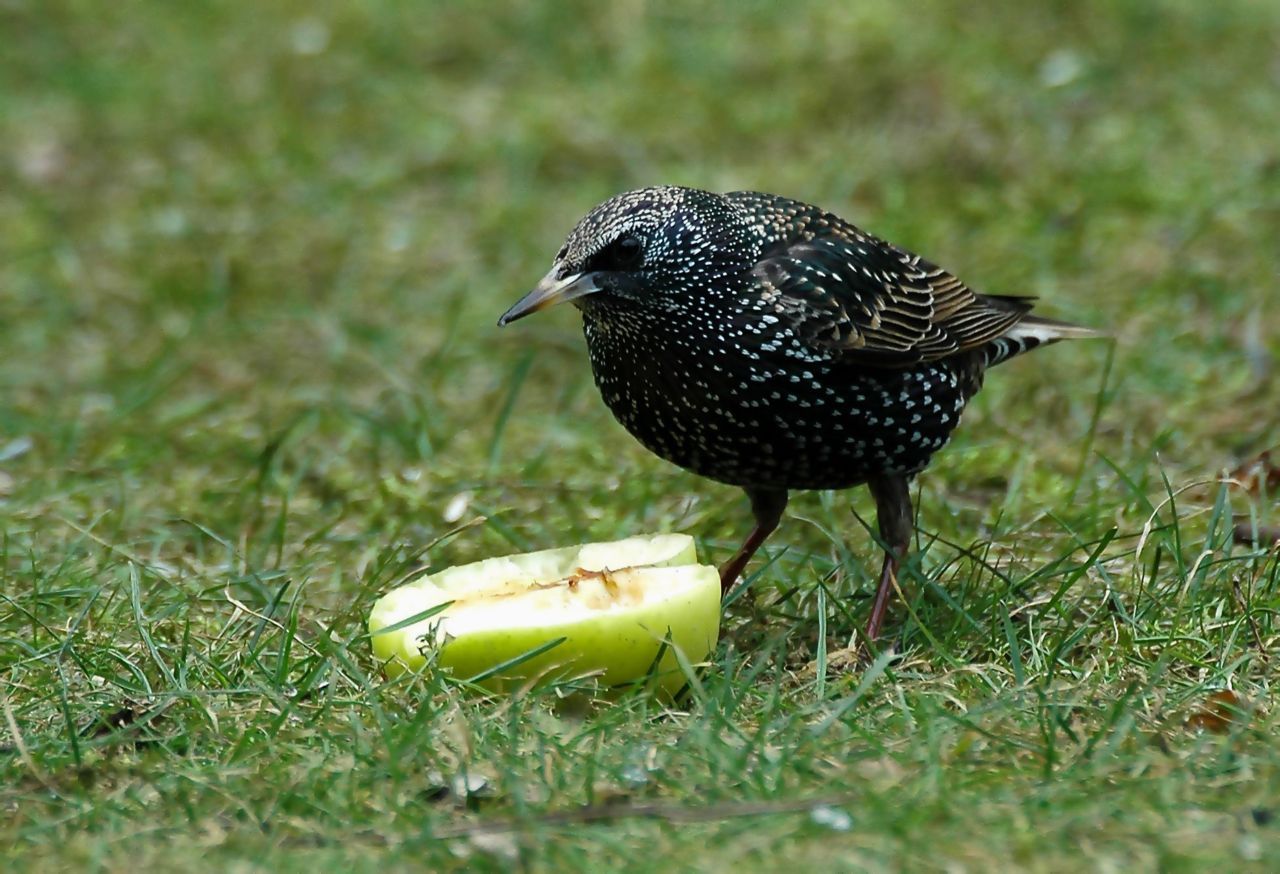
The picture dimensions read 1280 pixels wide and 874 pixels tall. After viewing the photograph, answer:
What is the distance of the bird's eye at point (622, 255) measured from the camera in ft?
14.4

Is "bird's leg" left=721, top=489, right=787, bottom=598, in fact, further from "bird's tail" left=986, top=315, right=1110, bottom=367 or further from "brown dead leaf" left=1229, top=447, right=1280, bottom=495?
"brown dead leaf" left=1229, top=447, right=1280, bottom=495

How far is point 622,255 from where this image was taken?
14.4 feet

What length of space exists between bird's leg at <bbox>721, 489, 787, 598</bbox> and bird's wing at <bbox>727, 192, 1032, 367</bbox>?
0.52 metres

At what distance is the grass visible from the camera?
3410 millimetres

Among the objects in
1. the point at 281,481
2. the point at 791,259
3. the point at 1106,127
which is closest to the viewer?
the point at 791,259

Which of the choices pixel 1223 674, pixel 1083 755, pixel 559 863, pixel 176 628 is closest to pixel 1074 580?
pixel 1223 674

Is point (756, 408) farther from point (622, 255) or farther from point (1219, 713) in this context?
point (1219, 713)

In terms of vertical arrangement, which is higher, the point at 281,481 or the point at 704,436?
the point at 704,436

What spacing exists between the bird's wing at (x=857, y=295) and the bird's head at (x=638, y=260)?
157 millimetres

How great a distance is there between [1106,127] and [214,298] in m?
3.93

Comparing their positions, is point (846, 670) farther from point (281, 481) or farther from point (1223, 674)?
point (281, 481)

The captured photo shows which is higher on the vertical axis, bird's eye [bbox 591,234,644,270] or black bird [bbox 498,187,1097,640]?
bird's eye [bbox 591,234,644,270]

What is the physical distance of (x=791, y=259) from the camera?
4617 mm

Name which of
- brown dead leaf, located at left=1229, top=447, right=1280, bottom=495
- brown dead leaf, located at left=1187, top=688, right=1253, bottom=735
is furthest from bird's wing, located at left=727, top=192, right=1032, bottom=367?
brown dead leaf, located at left=1187, top=688, right=1253, bottom=735
